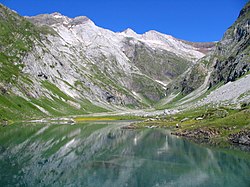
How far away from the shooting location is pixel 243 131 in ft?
265

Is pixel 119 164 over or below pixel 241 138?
below

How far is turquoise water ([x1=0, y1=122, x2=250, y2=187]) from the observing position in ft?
165

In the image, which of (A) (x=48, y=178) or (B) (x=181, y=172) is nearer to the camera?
(A) (x=48, y=178)

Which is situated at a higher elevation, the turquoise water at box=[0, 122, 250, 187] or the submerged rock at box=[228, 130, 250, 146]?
the submerged rock at box=[228, 130, 250, 146]

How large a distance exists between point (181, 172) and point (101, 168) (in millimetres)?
14108

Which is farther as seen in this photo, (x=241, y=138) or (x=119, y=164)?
(x=241, y=138)

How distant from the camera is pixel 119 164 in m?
62.4

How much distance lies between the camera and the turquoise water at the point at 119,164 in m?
50.3

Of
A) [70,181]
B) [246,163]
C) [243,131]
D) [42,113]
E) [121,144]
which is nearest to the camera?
[70,181]

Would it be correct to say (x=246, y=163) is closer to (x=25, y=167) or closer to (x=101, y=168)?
(x=101, y=168)

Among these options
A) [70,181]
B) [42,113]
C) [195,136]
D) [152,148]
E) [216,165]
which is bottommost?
[70,181]

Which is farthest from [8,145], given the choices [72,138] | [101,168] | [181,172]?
[181,172]

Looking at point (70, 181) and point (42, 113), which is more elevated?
point (42, 113)

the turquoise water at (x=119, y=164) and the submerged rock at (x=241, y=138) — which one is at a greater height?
the submerged rock at (x=241, y=138)
